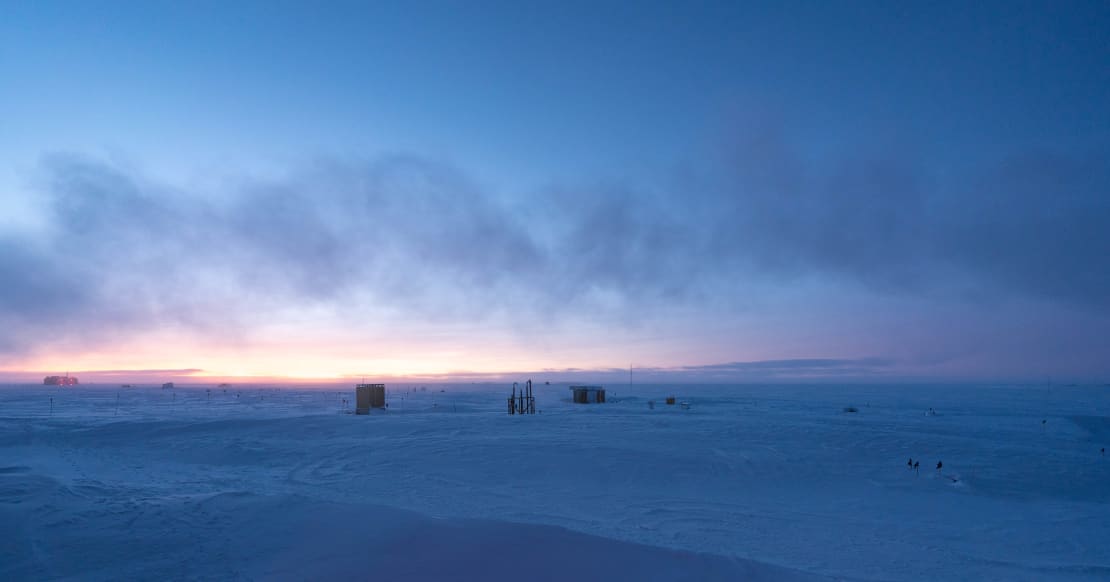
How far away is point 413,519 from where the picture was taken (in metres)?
11.9

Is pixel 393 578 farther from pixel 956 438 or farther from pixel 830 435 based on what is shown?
pixel 956 438

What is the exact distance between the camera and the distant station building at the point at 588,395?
6544 cm

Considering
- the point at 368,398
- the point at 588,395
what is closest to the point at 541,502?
the point at 368,398

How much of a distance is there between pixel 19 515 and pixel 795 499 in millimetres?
19847

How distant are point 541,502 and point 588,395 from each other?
163 ft

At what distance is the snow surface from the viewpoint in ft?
32.6

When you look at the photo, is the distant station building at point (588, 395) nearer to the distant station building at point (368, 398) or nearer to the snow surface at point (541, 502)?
the distant station building at point (368, 398)

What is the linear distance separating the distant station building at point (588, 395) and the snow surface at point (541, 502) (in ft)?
101

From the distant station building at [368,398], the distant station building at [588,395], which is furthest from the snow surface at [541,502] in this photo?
the distant station building at [588,395]

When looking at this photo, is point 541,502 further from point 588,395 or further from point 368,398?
point 588,395

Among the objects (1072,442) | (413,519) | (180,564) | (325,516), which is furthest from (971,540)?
(1072,442)

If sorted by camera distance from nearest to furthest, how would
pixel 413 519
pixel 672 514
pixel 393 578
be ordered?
1. pixel 393 578
2. pixel 413 519
3. pixel 672 514

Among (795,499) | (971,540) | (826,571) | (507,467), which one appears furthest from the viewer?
(507,467)

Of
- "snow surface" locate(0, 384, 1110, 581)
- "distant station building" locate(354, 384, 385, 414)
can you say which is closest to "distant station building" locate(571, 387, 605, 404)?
"distant station building" locate(354, 384, 385, 414)
